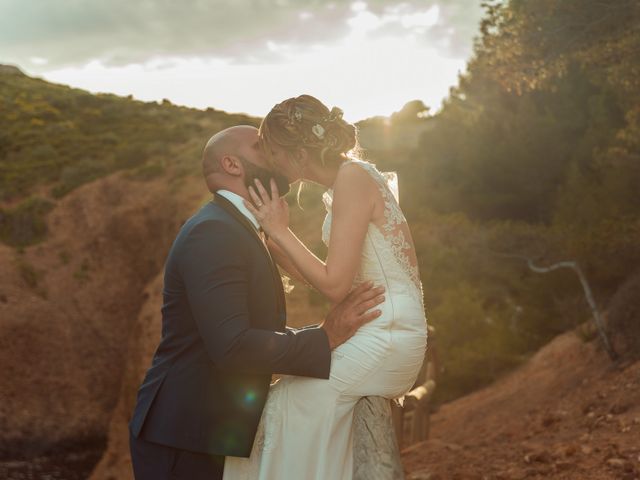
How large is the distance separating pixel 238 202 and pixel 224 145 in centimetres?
22

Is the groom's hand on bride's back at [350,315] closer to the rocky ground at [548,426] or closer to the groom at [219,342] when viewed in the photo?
the groom at [219,342]

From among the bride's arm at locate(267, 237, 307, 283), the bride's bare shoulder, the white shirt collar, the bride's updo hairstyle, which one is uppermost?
the bride's updo hairstyle

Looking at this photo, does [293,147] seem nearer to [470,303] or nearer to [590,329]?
[590,329]

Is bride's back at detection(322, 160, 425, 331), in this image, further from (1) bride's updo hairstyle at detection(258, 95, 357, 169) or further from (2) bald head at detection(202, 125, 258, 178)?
(2) bald head at detection(202, 125, 258, 178)

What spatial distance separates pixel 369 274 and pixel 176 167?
1141 inches

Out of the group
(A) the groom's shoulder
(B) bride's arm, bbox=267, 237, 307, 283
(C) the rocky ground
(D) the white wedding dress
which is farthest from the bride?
(C) the rocky ground

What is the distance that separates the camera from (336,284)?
2.61 meters

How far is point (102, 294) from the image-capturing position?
26.5 metres

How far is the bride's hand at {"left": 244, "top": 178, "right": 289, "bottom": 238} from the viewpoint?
267 cm

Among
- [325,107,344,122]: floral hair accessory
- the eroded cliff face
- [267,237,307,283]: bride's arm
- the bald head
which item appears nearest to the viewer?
the bald head

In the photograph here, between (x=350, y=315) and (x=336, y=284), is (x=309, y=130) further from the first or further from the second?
(x=350, y=315)

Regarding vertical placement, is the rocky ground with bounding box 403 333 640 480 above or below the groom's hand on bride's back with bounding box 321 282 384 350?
below

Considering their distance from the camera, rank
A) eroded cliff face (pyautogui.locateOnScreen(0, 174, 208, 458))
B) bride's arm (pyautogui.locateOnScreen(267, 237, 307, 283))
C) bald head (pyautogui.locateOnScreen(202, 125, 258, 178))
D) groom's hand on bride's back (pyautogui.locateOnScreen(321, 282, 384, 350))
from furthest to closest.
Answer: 1. eroded cliff face (pyautogui.locateOnScreen(0, 174, 208, 458))
2. bride's arm (pyautogui.locateOnScreen(267, 237, 307, 283))
3. bald head (pyautogui.locateOnScreen(202, 125, 258, 178))
4. groom's hand on bride's back (pyautogui.locateOnScreen(321, 282, 384, 350))

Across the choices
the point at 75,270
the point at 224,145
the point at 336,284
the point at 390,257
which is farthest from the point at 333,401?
the point at 75,270
